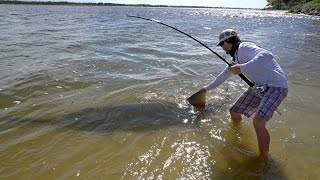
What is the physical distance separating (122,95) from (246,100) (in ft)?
12.3

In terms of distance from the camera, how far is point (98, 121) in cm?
703

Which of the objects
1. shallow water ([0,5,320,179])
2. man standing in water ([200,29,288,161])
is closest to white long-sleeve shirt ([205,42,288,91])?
man standing in water ([200,29,288,161])

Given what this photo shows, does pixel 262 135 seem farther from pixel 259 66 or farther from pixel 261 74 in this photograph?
pixel 259 66

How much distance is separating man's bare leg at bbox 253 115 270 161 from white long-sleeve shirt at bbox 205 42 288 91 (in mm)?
598

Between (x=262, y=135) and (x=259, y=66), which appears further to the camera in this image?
(x=262, y=135)

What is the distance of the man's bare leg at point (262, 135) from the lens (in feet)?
17.1

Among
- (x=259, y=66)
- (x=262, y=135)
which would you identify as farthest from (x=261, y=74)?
(x=262, y=135)

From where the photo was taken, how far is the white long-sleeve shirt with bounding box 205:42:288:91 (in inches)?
195

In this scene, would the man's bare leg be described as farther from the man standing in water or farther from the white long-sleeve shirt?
the white long-sleeve shirt

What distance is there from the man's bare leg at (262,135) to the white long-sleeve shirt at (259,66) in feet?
1.96

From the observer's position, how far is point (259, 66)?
16.5ft

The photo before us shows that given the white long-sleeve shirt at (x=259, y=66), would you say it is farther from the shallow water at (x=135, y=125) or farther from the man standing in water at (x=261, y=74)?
the shallow water at (x=135, y=125)

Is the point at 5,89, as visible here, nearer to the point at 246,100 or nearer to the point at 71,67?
the point at 71,67

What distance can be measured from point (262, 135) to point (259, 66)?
1137 mm
